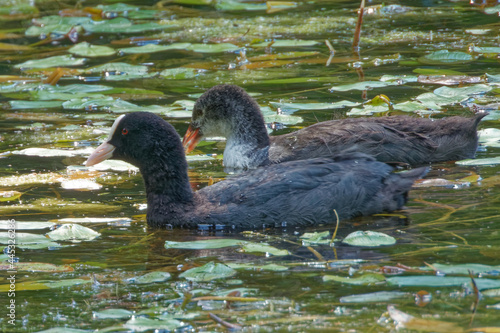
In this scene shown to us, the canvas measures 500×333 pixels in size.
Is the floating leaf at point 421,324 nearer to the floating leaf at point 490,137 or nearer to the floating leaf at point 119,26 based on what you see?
the floating leaf at point 490,137

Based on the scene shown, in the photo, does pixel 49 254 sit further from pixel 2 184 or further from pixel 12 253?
pixel 2 184

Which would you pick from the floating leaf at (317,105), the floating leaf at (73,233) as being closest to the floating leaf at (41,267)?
the floating leaf at (73,233)

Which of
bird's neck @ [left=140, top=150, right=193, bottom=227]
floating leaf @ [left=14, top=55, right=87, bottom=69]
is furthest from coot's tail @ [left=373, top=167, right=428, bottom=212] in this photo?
floating leaf @ [left=14, top=55, right=87, bottom=69]

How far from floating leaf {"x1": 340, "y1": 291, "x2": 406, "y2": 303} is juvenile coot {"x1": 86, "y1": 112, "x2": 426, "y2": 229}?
1.65 meters

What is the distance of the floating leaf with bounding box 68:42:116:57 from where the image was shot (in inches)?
434

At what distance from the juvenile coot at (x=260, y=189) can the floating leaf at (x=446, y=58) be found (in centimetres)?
418

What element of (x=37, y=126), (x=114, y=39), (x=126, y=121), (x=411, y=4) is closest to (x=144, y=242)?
(x=126, y=121)

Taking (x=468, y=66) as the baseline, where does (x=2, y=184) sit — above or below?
below

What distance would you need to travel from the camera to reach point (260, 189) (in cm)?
564

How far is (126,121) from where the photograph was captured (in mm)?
6012

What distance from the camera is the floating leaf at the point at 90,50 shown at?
11023 millimetres

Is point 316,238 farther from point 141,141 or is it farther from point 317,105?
point 317,105

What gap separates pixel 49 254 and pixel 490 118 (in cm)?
455

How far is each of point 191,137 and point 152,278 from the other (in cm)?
357
